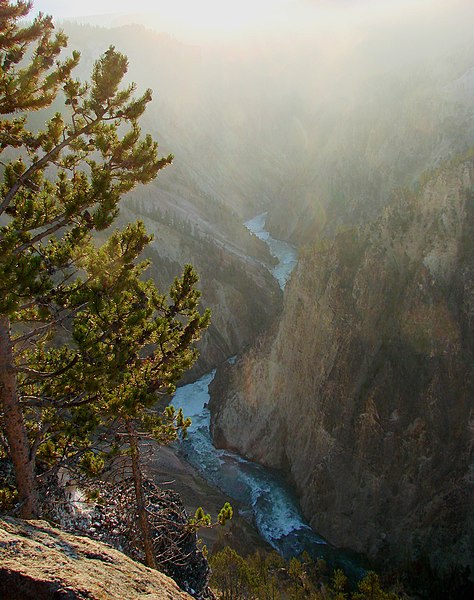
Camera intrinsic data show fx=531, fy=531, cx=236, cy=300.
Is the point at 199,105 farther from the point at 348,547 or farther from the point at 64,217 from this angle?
the point at 64,217

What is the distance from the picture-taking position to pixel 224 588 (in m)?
19.8

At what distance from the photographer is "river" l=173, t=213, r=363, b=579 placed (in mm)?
25781

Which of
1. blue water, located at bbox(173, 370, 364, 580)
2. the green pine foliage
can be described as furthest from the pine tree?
blue water, located at bbox(173, 370, 364, 580)

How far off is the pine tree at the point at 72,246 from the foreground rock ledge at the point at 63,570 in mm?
2599

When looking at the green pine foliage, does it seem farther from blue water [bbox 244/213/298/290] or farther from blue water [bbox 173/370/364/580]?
blue water [bbox 244/213/298/290]

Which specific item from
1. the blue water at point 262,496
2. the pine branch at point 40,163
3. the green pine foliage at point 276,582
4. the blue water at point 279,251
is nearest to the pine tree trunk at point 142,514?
the pine branch at point 40,163

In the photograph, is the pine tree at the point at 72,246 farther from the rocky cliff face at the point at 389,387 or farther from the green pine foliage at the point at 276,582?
the rocky cliff face at the point at 389,387

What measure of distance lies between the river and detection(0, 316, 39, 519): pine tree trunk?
1980cm

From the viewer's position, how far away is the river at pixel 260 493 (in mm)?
25781

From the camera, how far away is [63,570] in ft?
16.4

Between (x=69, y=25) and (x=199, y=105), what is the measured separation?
4765 centimetres

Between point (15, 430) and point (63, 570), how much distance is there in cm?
373

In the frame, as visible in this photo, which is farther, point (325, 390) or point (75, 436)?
point (325, 390)

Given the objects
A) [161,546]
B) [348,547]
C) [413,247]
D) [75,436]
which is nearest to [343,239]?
[413,247]
